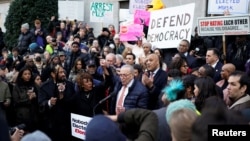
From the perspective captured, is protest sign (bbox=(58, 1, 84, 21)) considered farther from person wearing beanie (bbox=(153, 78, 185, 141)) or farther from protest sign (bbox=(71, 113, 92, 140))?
person wearing beanie (bbox=(153, 78, 185, 141))

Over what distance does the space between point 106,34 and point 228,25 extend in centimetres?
642

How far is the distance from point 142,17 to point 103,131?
9479 millimetres

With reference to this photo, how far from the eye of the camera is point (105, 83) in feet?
28.8

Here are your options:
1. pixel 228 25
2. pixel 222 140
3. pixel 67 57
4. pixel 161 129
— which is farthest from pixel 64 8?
pixel 222 140

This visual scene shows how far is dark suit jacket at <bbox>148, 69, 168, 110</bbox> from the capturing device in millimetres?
7715

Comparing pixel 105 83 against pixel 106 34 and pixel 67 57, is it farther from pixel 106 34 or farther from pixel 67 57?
pixel 106 34

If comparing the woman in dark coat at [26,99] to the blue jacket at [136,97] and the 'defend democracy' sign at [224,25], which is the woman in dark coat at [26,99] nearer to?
the blue jacket at [136,97]

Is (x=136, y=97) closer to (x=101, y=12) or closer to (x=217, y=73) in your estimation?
(x=217, y=73)

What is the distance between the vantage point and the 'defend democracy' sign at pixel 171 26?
421 inches

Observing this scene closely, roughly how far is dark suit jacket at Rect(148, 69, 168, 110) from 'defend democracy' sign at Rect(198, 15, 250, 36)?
232cm

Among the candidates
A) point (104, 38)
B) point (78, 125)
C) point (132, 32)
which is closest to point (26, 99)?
point (78, 125)

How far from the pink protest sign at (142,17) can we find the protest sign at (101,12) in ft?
14.2

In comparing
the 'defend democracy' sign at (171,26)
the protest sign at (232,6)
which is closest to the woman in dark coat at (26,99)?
the 'defend democracy' sign at (171,26)

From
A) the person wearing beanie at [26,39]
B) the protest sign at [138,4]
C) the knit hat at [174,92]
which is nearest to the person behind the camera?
the knit hat at [174,92]
